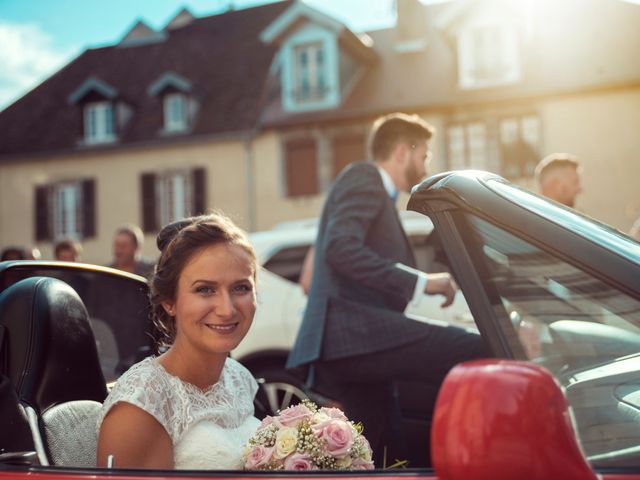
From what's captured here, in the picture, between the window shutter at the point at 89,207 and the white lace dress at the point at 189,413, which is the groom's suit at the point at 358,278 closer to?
the white lace dress at the point at 189,413

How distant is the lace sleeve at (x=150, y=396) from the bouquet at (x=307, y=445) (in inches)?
11.7

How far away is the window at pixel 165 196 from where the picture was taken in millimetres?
26234

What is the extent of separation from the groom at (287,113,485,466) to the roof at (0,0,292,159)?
840 inches

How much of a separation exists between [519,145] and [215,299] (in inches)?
822

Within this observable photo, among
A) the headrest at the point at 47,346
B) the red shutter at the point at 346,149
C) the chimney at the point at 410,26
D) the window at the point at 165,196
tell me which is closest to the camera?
the headrest at the point at 47,346

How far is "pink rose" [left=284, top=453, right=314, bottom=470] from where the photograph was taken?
1808 millimetres

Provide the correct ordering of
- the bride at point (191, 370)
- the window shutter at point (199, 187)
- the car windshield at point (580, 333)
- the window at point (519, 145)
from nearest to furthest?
the car windshield at point (580, 333)
the bride at point (191, 370)
the window at point (519, 145)
the window shutter at point (199, 187)

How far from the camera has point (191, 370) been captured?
2.42m

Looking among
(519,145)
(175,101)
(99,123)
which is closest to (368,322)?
(519,145)

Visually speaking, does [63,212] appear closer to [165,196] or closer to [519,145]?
[165,196]

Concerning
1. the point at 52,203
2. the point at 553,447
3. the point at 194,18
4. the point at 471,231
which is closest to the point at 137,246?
the point at 471,231

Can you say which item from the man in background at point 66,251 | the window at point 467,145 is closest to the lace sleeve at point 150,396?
the man in background at point 66,251

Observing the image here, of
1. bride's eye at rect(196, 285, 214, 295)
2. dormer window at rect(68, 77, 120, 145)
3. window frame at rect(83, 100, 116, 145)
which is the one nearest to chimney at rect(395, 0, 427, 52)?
dormer window at rect(68, 77, 120, 145)

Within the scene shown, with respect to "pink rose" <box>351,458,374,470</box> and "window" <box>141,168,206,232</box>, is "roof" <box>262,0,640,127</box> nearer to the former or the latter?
"window" <box>141,168,206,232</box>
